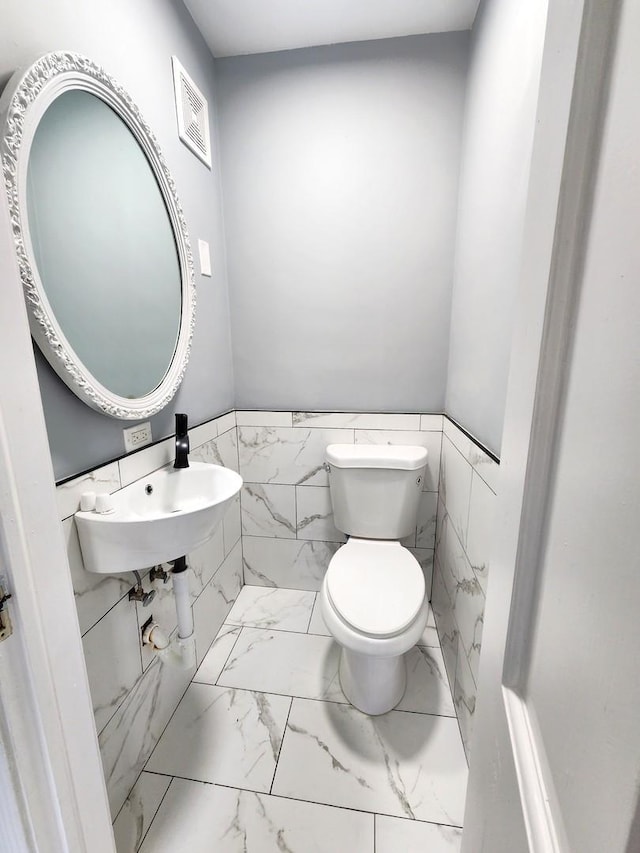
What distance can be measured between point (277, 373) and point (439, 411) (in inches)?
30.2

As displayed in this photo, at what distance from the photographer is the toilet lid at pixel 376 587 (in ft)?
3.49

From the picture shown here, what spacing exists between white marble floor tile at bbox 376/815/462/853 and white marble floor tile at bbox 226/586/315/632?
2.34 ft

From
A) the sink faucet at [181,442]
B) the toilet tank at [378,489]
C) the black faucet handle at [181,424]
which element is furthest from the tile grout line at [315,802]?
the black faucet handle at [181,424]

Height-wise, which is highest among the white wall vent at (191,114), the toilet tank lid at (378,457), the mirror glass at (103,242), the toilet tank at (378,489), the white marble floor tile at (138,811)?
the white wall vent at (191,114)

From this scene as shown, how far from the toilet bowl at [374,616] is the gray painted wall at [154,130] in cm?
80

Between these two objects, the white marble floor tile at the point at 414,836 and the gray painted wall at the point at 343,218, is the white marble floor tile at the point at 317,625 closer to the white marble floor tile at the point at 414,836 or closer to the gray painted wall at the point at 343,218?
the white marble floor tile at the point at 414,836

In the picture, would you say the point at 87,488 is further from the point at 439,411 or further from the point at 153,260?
the point at 439,411

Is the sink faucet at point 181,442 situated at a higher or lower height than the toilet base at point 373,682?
higher

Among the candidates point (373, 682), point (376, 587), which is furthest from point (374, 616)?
point (373, 682)

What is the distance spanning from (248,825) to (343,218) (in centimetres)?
204

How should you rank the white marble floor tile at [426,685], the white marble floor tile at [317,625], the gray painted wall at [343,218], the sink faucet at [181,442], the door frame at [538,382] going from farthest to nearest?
the white marble floor tile at [317,625] < the gray painted wall at [343,218] < the white marble floor tile at [426,685] < the sink faucet at [181,442] < the door frame at [538,382]

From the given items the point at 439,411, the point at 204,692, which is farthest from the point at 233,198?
the point at 204,692

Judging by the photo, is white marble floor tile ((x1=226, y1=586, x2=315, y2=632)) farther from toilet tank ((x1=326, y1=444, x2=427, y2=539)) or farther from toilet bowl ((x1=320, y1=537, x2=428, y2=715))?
toilet tank ((x1=326, y1=444, x2=427, y2=539))

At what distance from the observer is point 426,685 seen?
1.34 meters
